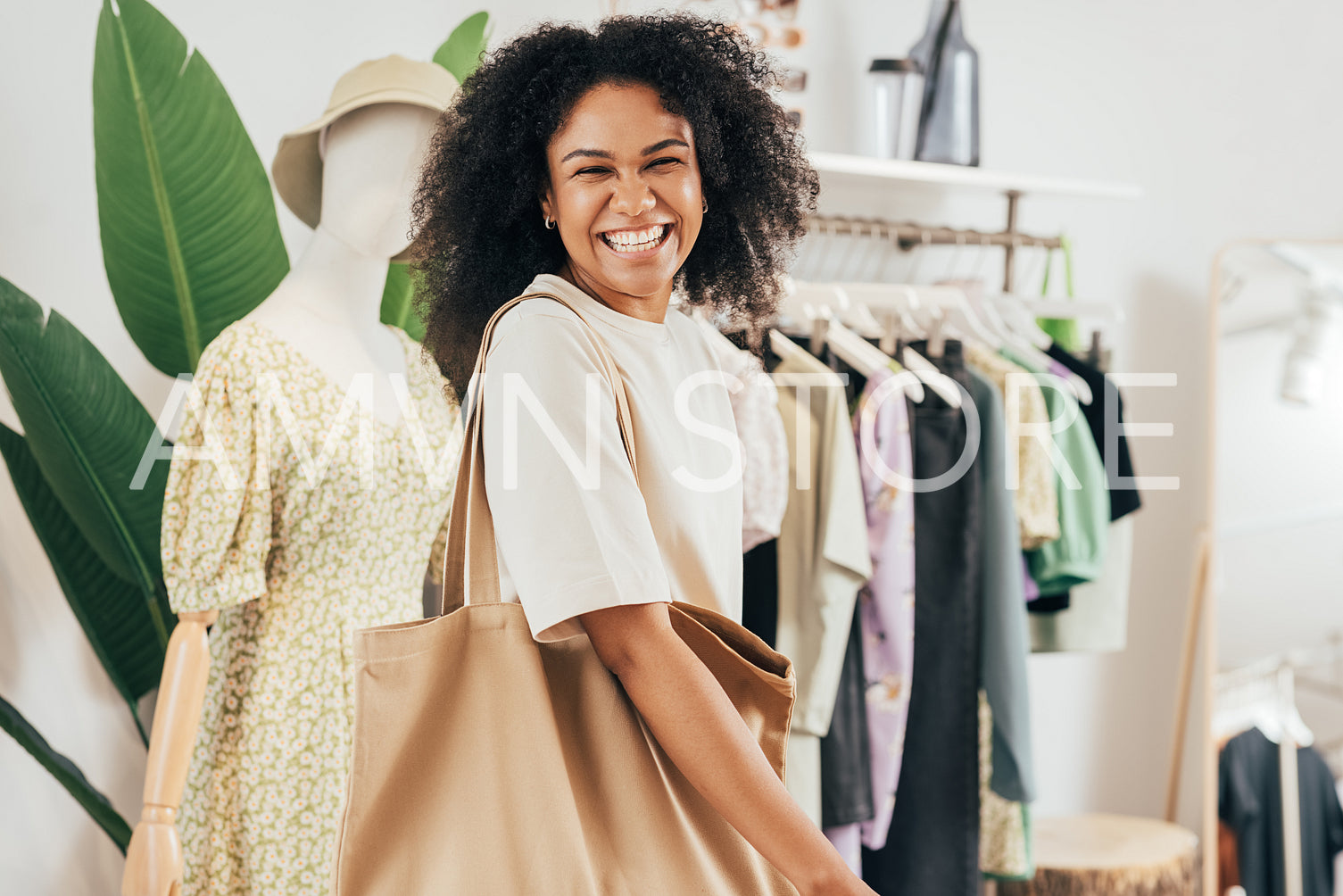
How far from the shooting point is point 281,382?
1304 mm

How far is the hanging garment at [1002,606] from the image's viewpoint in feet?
6.14

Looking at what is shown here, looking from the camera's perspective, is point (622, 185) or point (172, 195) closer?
point (622, 185)

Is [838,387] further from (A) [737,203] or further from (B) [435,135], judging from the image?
(B) [435,135]

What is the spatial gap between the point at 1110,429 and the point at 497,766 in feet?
5.40

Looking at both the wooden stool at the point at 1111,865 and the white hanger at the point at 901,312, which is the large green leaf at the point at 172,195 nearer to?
the white hanger at the point at 901,312

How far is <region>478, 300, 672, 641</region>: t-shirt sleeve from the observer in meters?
0.74

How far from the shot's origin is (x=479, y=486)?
79 centimetres

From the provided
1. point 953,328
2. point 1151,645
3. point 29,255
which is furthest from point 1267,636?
point 29,255

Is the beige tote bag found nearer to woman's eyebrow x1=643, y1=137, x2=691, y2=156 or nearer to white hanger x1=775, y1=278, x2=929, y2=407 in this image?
woman's eyebrow x1=643, y1=137, x2=691, y2=156

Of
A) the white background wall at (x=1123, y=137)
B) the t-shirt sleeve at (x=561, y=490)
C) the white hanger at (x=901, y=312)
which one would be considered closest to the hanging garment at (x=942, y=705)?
the white hanger at (x=901, y=312)

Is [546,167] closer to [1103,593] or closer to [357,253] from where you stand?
[357,253]

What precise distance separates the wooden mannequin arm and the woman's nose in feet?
2.38

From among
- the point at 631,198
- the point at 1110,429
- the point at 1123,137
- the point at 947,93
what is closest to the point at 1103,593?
the point at 1110,429

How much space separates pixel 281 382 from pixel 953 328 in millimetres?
1208
